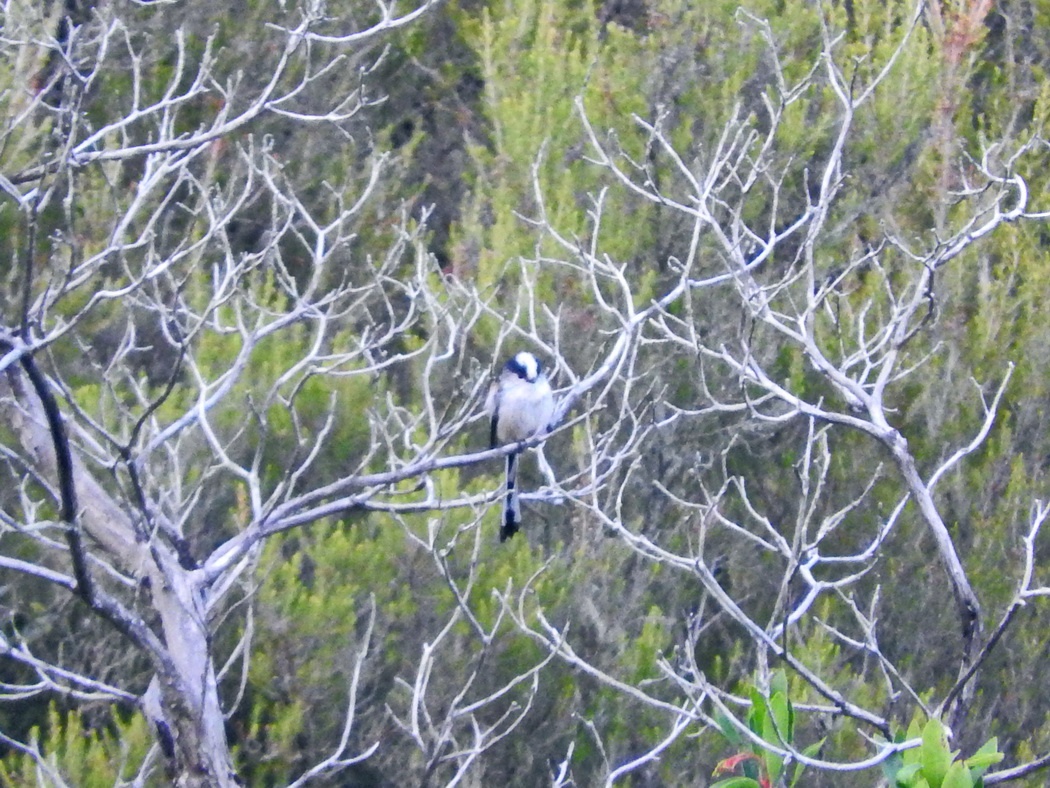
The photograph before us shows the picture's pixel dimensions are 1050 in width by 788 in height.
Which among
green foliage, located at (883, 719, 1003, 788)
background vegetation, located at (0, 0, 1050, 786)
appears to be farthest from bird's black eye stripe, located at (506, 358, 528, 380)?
green foliage, located at (883, 719, 1003, 788)

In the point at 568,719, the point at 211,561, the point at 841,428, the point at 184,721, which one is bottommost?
the point at 568,719

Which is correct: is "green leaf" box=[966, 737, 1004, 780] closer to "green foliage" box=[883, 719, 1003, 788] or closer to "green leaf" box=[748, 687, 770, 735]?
"green foliage" box=[883, 719, 1003, 788]

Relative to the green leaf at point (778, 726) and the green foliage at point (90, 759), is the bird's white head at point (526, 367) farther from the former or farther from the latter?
the green leaf at point (778, 726)

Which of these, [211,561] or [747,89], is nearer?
[211,561]

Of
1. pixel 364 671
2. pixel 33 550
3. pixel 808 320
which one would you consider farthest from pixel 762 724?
pixel 33 550

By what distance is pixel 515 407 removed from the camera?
5832 millimetres

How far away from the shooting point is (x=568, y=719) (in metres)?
6.57

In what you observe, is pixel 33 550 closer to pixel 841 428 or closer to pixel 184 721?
pixel 184 721

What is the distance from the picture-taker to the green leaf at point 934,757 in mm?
2654

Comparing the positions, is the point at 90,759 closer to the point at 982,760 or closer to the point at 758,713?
the point at 758,713

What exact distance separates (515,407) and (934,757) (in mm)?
3321

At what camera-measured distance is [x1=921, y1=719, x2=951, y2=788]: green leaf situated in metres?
2.65

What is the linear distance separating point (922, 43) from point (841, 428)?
2.20 m

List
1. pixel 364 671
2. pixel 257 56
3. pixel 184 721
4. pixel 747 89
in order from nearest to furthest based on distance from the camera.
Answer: pixel 184 721, pixel 364 671, pixel 747 89, pixel 257 56
